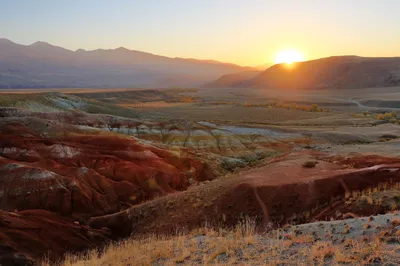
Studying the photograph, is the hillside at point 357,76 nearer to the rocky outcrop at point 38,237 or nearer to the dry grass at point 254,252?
the rocky outcrop at point 38,237

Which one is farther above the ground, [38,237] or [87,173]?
[87,173]

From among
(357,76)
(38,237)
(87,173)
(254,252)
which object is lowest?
(38,237)

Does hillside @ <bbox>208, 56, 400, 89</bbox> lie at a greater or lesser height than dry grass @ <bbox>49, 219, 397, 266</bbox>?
greater

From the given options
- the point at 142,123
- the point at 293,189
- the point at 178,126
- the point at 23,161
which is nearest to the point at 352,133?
the point at 178,126

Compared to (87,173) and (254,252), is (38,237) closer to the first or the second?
(254,252)

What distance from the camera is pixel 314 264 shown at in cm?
822

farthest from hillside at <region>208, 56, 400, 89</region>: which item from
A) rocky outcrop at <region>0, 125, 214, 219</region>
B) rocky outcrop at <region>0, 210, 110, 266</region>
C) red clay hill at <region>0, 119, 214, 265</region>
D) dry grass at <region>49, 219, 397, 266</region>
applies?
dry grass at <region>49, 219, 397, 266</region>

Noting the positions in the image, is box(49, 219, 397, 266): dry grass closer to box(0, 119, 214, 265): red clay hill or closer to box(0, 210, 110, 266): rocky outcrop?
box(0, 210, 110, 266): rocky outcrop

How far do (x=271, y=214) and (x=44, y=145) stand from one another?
22553 mm

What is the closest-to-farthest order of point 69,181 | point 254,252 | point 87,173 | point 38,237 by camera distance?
point 254,252 → point 38,237 → point 69,181 → point 87,173

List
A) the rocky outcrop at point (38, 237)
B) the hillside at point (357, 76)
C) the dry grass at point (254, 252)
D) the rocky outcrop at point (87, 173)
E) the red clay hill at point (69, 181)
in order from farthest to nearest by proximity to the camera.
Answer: the hillside at point (357, 76) → the rocky outcrop at point (87, 173) → the red clay hill at point (69, 181) → the rocky outcrop at point (38, 237) → the dry grass at point (254, 252)

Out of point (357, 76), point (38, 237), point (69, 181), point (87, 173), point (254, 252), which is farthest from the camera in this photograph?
point (357, 76)

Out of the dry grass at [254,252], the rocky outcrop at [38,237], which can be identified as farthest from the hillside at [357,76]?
the dry grass at [254,252]

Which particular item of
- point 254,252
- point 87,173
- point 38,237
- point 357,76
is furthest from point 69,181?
point 357,76
